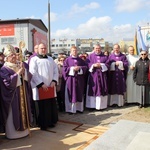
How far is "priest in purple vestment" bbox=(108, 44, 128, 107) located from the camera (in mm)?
7523

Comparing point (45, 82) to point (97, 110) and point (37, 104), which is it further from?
point (97, 110)

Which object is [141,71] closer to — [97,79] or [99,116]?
[97,79]

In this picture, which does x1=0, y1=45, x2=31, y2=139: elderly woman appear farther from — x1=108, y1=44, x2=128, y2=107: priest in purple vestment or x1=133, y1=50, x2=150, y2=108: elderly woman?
x1=133, y1=50, x2=150, y2=108: elderly woman

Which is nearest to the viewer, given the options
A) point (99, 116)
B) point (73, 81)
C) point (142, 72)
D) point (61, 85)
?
point (99, 116)

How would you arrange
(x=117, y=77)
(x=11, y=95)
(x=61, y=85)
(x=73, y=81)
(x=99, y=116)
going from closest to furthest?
(x=11, y=95) < (x=99, y=116) < (x=73, y=81) < (x=61, y=85) < (x=117, y=77)

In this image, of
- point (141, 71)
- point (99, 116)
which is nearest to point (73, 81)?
point (99, 116)

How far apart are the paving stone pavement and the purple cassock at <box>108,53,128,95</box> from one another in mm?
560

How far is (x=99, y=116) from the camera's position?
6.61m

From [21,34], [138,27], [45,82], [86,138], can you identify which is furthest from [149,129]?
[21,34]

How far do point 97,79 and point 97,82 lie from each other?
0.29ft

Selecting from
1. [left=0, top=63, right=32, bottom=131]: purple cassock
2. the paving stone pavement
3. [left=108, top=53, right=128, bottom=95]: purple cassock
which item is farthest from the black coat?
[left=0, top=63, right=32, bottom=131]: purple cassock

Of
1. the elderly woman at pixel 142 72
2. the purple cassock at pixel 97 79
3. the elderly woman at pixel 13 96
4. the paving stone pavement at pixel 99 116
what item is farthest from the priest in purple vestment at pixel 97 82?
the elderly woman at pixel 13 96

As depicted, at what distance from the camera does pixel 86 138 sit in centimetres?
489

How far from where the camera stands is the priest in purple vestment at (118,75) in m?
7.52
